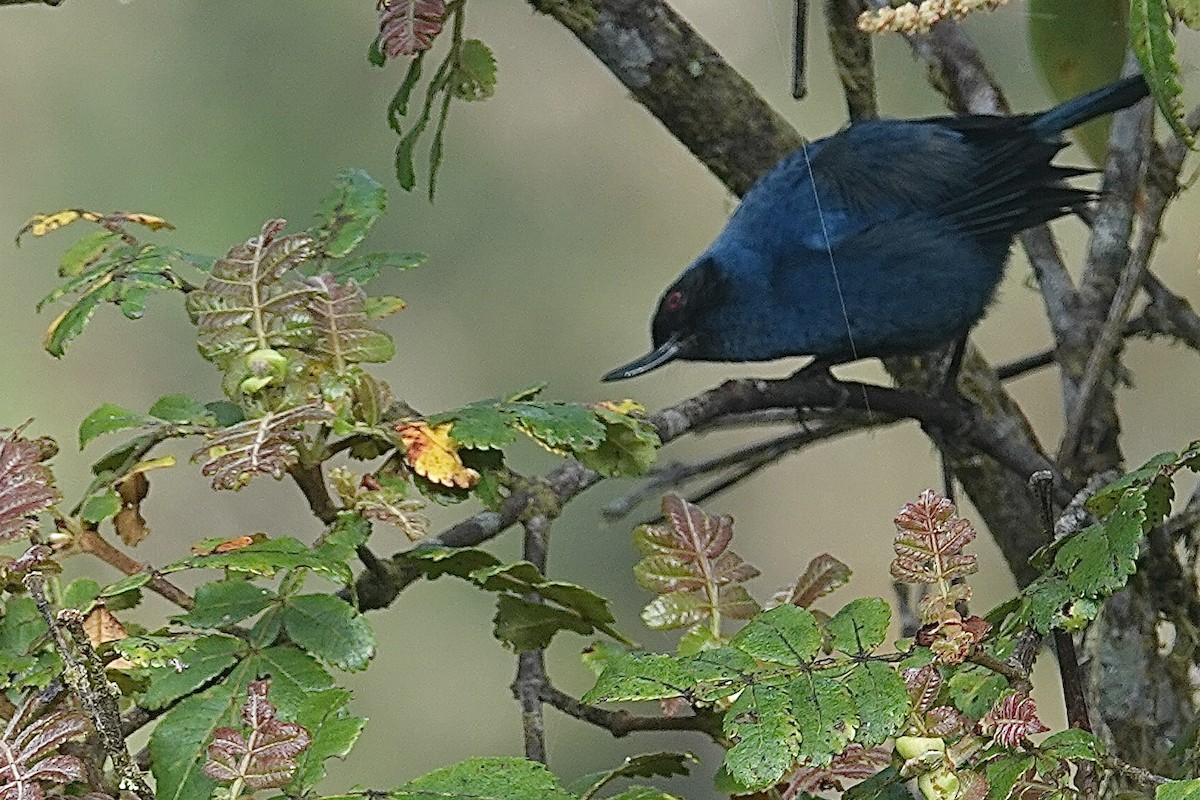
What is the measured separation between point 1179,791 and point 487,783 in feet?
0.57

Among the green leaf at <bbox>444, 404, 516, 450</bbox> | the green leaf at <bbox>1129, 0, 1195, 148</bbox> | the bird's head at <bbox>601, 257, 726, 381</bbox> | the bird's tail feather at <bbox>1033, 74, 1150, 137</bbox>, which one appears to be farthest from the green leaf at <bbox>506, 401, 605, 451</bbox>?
the bird's head at <bbox>601, 257, 726, 381</bbox>

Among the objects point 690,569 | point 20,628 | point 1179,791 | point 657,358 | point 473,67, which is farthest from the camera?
point 657,358

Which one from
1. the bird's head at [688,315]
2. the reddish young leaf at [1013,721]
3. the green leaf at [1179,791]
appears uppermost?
the bird's head at [688,315]

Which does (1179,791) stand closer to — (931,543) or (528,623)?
(931,543)

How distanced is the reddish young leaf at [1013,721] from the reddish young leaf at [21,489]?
282 mm

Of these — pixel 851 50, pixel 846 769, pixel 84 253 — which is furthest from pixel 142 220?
pixel 851 50

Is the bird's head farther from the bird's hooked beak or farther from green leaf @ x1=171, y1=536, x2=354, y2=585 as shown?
green leaf @ x1=171, y1=536, x2=354, y2=585

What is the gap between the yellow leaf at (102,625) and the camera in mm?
436

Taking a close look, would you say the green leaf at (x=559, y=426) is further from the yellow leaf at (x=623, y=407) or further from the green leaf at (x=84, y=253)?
the green leaf at (x=84, y=253)

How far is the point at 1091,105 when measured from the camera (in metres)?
1.07

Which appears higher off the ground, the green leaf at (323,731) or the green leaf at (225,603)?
the green leaf at (225,603)

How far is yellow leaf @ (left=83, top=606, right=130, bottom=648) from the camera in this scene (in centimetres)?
44

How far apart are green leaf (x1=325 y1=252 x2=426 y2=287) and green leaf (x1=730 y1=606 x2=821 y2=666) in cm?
21

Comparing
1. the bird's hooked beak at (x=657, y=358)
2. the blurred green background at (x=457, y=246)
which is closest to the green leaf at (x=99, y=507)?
the bird's hooked beak at (x=657, y=358)
